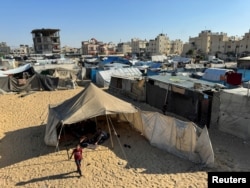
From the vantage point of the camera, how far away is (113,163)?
7965 mm

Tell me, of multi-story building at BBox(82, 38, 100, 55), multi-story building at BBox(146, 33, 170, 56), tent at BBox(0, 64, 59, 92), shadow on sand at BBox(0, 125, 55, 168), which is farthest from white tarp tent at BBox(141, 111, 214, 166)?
multi-story building at BBox(82, 38, 100, 55)

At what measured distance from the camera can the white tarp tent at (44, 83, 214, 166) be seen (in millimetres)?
7746

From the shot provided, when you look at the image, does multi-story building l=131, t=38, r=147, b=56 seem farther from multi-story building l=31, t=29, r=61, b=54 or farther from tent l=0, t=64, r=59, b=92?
tent l=0, t=64, r=59, b=92

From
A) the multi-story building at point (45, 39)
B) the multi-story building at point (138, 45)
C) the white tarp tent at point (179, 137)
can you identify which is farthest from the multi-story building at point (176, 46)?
the white tarp tent at point (179, 137)

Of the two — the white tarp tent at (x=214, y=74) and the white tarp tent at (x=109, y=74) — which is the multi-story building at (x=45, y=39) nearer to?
the white tarp tent at (x=109, y=74)

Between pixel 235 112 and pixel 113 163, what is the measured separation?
6308mm

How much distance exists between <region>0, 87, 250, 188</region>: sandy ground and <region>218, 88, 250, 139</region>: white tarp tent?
41cm

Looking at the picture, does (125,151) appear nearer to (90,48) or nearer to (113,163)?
(113,163)

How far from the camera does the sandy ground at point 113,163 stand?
6.94 metres

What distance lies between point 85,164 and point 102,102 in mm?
2832

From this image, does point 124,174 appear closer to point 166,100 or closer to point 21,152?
point 21,152

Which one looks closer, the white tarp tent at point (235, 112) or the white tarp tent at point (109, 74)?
the white tarp tent at point (235, 112)

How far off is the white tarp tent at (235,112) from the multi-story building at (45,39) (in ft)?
260

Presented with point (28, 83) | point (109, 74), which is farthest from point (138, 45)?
point (28, 83)
